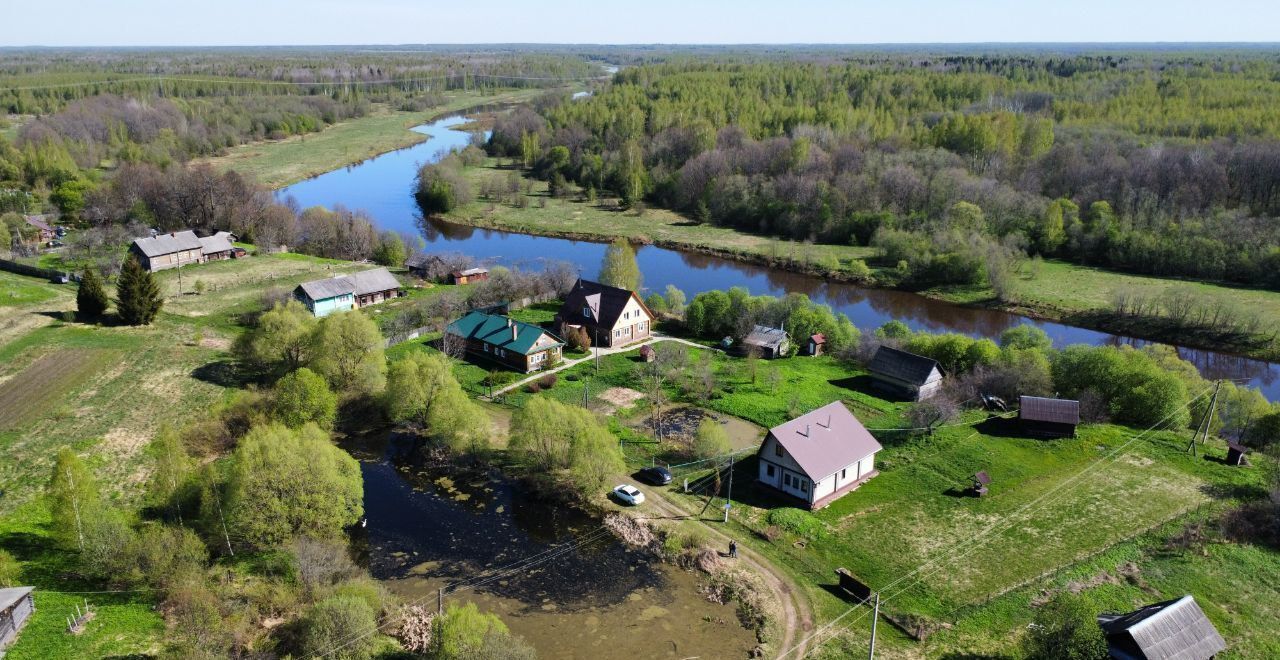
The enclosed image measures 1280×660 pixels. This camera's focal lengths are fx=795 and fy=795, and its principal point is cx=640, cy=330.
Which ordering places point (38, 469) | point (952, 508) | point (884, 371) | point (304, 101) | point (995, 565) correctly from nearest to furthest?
point (995, 565), point (952, 508), point (38, 469), point (884, 371), point (304, 101)

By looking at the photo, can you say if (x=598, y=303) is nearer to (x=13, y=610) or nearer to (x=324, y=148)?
(x=13, y=610)

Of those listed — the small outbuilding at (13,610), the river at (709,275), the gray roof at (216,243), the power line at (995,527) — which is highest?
the gray roof at (216,243)

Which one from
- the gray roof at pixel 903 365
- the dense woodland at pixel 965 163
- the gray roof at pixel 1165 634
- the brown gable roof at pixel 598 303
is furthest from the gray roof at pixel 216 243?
the gray roof at pixel 1165 634

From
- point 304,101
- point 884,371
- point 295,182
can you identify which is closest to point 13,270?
point 295,182

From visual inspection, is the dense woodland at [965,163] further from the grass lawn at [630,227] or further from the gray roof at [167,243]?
the gray roof at [167,243]

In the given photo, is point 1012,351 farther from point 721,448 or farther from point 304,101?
point 304,101

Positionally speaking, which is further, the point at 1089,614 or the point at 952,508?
the point at 952,508

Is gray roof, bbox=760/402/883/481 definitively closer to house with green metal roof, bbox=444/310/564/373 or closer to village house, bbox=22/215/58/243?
house with green metal roof, bbox=444/310/564/373

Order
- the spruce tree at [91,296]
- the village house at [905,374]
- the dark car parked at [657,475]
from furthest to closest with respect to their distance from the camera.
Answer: the spruce tree at [91,296] < the village house at [905,374] < the dark car parked at [657,475]
